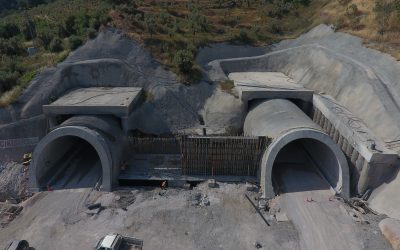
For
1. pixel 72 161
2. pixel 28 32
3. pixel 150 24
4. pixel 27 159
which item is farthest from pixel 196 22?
pixel 27 159

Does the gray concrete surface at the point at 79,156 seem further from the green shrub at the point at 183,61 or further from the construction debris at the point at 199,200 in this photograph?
the green shrub at the point at 183,61

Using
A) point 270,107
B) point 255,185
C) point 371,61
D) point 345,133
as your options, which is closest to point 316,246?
point 255,185

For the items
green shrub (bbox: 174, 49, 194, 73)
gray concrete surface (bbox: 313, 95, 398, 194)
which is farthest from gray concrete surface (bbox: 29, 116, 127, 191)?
gray concrete surface (bbox: 313, 95, 398, 194)

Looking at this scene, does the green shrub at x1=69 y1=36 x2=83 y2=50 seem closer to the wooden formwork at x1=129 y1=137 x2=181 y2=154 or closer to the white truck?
the wooden formwork at x1=129 y1=137 x2=181 y2=154

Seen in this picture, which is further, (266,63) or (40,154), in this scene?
(266,63)

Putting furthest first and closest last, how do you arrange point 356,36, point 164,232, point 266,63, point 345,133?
point 266,63, point 356,36, point 345,133, point 164,232

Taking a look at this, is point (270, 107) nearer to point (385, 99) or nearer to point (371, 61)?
point (385, 99)

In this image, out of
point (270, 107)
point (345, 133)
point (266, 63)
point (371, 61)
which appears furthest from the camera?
point (266, 63)
